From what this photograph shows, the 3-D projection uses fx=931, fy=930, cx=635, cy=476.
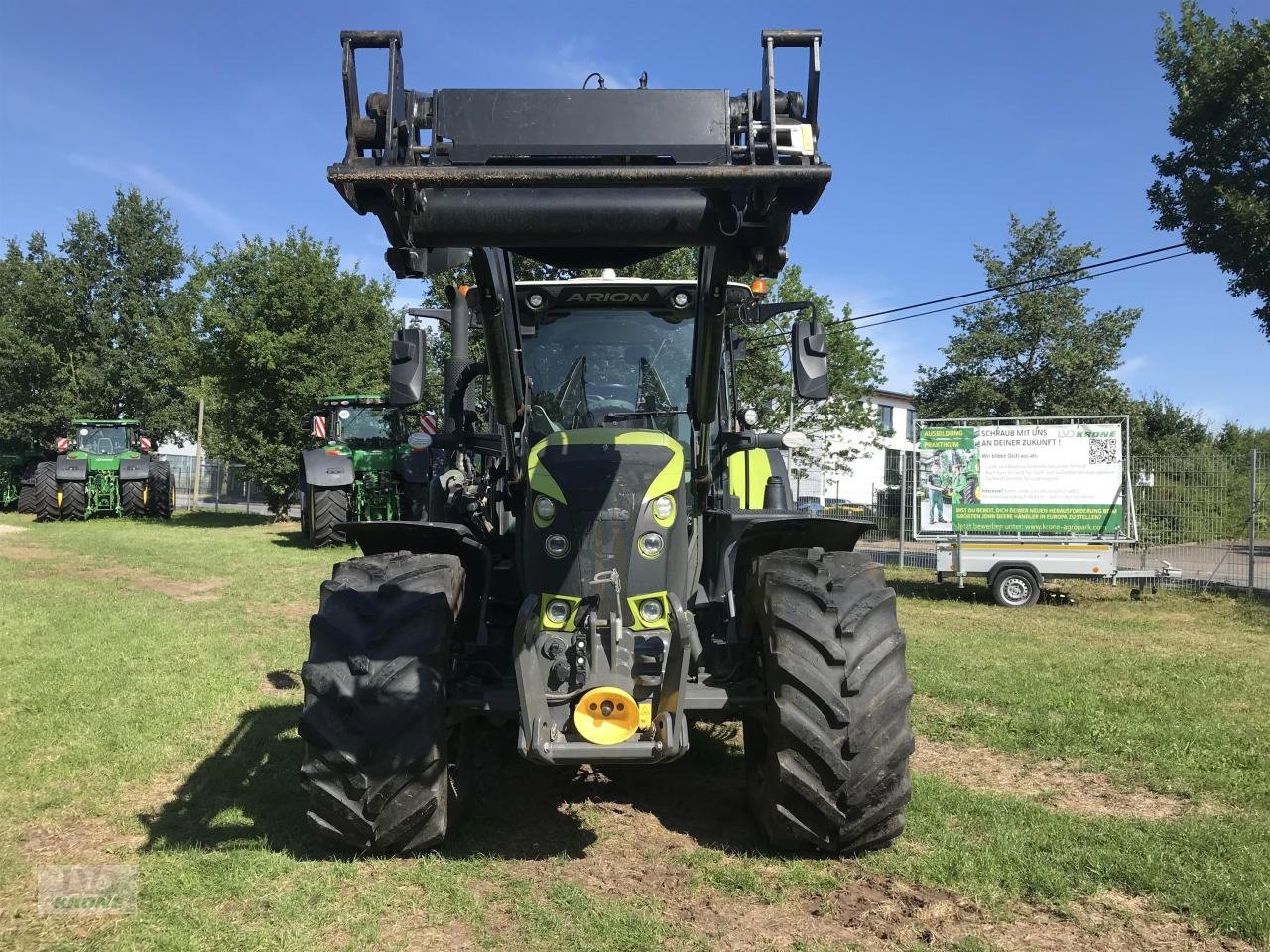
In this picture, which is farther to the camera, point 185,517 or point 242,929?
point 185,517

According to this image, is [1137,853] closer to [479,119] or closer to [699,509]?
[699,509]

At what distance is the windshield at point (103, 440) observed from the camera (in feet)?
89.4

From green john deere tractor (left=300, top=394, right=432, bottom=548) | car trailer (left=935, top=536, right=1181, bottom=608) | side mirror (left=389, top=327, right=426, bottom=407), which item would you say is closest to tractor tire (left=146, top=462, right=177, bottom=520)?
green john deere tractor (left=300, top=394, right=432, bottom=548)

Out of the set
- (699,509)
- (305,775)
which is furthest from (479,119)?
(305,775)

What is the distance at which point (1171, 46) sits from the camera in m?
15.1

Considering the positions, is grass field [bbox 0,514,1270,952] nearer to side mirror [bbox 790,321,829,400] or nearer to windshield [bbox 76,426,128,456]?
A: side mirror [bbox 790,321,829,400]

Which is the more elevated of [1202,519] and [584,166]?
[584,166]

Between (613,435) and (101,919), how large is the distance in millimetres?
2688

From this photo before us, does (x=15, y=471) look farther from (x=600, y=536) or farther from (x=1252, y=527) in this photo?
(x=1252, y=527)

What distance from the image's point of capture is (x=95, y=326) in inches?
1565

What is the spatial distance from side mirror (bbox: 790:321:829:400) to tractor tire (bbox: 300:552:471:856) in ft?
6.56

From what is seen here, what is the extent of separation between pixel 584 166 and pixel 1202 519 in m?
15.7

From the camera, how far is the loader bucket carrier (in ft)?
9.13

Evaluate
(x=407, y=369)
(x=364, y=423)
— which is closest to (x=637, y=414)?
(x=407, y=369)
